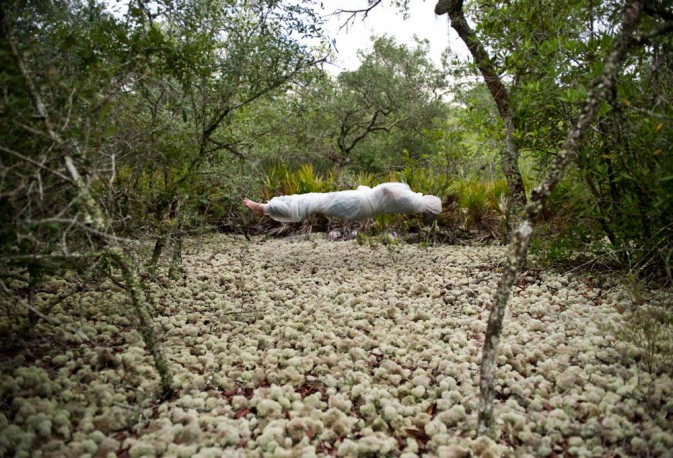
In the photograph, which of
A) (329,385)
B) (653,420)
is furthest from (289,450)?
(653,420)

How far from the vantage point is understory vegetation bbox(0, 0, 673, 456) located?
174 cm

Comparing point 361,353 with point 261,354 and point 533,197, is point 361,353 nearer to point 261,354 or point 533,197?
point 261,354

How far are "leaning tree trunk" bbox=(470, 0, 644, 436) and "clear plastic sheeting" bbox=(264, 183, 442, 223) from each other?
9.24 ft

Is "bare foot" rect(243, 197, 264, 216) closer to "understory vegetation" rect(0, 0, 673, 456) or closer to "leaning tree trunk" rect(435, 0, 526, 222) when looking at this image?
"understory vegetation" rect(0, 0, 673, 456)

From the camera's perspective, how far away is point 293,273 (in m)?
4.46

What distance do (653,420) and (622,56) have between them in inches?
60.8

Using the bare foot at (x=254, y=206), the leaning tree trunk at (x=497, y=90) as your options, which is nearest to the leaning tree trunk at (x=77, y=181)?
the bare foot at (x=254, y=206)

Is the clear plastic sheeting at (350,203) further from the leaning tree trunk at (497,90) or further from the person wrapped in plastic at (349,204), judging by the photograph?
the leaning tree trunk at (497,90)

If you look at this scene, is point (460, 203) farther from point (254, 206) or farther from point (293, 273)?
point (254, 206)

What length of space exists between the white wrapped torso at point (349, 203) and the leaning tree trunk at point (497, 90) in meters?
0.98

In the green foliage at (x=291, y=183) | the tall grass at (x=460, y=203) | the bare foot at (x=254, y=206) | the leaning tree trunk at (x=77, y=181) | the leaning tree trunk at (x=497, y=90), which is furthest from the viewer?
the green foliage at (x=291, y=183)

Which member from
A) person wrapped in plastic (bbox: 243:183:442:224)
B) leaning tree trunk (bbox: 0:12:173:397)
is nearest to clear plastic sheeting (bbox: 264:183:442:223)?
person wrapped in plastic (bbox: 243:183:442:224)

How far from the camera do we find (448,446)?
1.75 metres

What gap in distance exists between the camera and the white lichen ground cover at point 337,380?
1773mm
